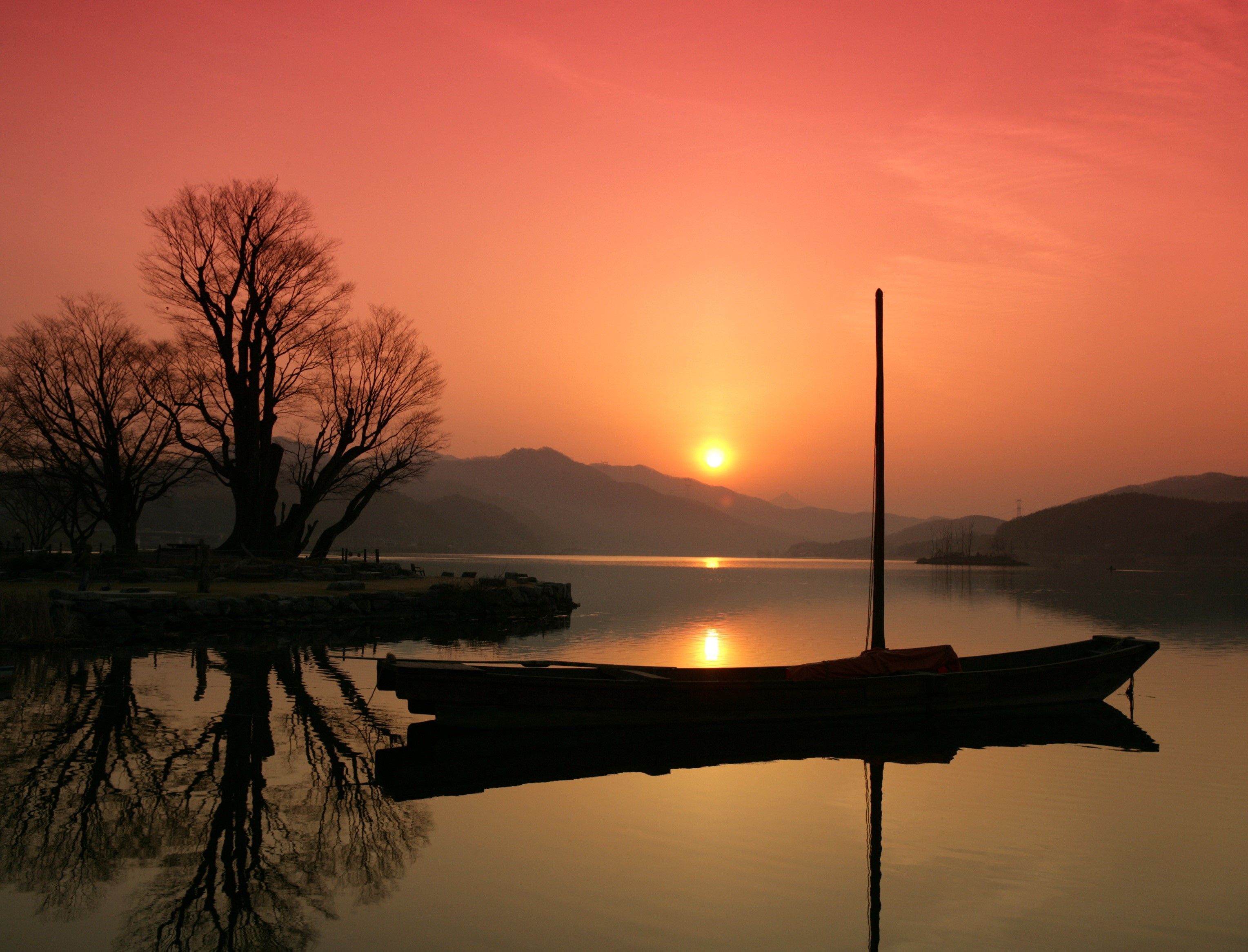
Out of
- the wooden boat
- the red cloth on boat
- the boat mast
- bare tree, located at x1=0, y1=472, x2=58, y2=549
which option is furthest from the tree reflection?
bare tree, located at x1=0, y1=472, x2=58, y2=549

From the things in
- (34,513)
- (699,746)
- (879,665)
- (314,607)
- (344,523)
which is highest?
(34,513)

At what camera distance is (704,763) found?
1565cm

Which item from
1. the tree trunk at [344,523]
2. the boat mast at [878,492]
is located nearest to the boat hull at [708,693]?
the boat mast at [878,492]

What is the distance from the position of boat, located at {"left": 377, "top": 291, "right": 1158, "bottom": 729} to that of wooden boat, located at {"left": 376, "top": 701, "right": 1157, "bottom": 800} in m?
0.32

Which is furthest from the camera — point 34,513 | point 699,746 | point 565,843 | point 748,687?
point 34,513

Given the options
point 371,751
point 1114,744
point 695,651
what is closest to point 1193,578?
point 695,651

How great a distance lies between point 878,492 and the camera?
23.1 metres

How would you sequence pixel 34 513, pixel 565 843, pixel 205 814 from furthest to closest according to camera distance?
pixel 34 513, pixel 205 814, pixel 565 843

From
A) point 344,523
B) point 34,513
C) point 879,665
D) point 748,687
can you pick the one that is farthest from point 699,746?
point 34,513

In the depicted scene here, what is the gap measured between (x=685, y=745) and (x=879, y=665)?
4773mm

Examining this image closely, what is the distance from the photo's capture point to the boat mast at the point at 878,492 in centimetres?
2252

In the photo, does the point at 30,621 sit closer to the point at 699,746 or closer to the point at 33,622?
the point at 33,622

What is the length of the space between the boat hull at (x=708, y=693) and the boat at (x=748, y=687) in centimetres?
2

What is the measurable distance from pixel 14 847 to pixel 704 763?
395 inches
